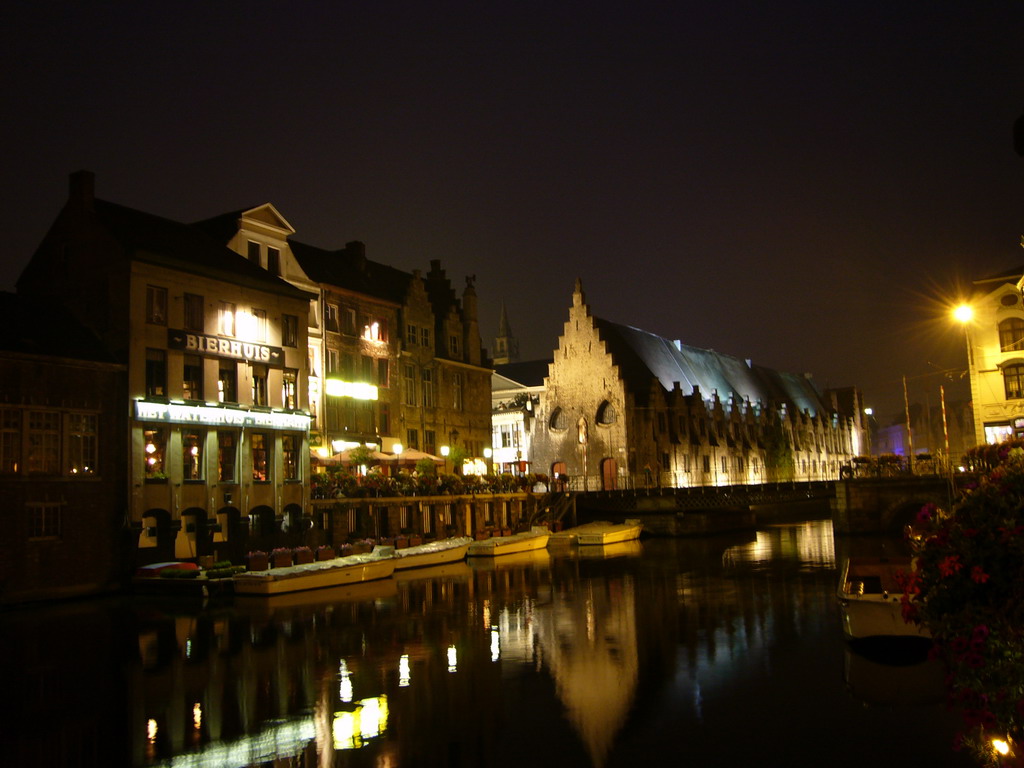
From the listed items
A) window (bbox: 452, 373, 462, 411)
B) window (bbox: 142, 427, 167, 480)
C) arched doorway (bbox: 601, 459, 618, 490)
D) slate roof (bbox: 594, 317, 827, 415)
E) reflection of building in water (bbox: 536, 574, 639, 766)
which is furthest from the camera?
slate roof (bbox: 594, 317, 827, 415)

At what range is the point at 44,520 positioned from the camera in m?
31.9

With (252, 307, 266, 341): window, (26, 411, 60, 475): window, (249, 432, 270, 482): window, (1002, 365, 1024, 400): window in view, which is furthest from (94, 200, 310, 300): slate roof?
(1002, 365, 1024, 400): window

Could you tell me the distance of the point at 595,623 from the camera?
80.3ft

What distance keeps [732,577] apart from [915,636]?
18031mm

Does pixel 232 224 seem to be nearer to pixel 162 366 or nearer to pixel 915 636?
pixel 162 366

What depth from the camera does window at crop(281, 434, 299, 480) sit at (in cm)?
4172

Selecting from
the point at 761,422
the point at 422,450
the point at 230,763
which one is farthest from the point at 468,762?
the point at 761,422

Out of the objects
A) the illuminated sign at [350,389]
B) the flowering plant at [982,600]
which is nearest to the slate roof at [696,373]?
the illuminated sign at [350,389]

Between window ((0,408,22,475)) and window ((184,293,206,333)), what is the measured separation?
8188 millimetres

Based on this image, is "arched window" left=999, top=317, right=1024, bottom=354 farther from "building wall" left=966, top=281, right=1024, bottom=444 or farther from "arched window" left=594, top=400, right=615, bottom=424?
"arched window" left=594, top=400, right=615, bottom=424

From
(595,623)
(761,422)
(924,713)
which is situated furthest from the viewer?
(761,422)

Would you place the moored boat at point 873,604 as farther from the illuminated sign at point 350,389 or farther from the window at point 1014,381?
the window at point 1014,381

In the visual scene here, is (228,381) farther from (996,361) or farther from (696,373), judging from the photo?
(696,373)

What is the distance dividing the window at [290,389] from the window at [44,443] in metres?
11.3
